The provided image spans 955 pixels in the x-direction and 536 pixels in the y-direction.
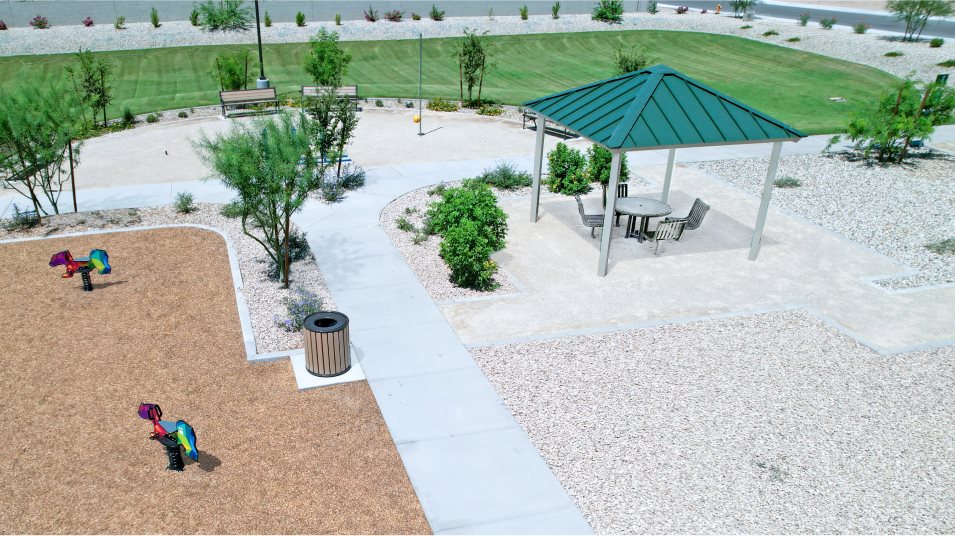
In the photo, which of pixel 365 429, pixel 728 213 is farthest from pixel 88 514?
pixel 728 213

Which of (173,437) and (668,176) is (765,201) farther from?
(173,437)

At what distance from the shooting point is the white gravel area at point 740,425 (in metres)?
8.67

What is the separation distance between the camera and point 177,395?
Result: 34.7ft

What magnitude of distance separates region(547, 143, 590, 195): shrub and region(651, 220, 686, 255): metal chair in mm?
4070

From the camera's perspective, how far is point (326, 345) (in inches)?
426

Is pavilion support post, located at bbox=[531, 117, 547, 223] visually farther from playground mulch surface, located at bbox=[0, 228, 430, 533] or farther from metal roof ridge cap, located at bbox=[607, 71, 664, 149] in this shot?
playground mulch surface, located at bbox=[0, 228, 430, 533]

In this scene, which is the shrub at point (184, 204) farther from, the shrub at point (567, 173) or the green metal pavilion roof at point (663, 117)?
the shrub at point (567, 173)

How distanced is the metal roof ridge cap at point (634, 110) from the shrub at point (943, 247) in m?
7.43

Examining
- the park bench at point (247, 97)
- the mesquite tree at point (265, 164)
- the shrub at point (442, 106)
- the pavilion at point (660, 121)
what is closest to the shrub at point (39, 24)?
the park bench at point (247, 97)

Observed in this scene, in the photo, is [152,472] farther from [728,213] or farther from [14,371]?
[728,213]

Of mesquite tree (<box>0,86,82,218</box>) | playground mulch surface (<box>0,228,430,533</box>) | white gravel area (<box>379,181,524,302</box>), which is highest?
mesquite tree (<box>0,86,82,218</box>)

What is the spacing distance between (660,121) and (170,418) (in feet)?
33.2

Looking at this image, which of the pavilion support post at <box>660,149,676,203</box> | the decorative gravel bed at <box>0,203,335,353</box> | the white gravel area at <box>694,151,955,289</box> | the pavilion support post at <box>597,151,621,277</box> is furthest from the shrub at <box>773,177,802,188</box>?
the decorative gravel bed at <box>0,203,335,353</box>

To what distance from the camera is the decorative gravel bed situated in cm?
1235
